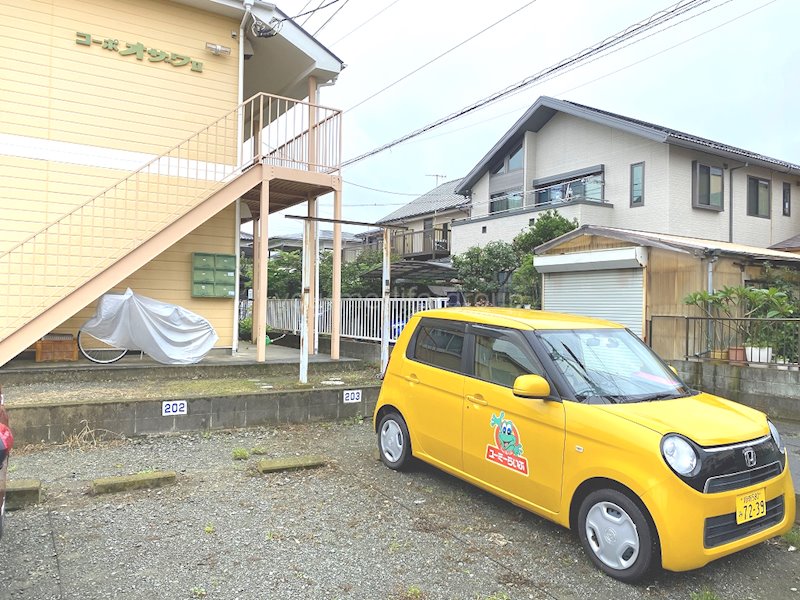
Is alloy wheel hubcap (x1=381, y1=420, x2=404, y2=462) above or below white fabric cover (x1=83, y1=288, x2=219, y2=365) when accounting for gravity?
below

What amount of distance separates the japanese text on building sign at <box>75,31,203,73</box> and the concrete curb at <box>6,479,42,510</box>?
8.06 metres

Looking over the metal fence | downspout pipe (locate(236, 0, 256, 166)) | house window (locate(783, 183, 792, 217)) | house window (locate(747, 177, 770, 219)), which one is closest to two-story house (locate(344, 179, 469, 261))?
house window (locate(747, 177, 770, 219))

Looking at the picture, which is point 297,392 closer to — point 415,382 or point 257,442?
point 257,442

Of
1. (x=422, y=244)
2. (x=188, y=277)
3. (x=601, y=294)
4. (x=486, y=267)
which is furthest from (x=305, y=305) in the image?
(x=422, y=244)

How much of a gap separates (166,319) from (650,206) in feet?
45.2

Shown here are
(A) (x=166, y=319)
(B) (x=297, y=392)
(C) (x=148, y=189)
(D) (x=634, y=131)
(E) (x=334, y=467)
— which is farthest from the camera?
(D) (x=634, y=131)

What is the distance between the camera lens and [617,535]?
3330mm

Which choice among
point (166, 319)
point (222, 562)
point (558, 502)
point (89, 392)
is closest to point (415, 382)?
point (558, 502)

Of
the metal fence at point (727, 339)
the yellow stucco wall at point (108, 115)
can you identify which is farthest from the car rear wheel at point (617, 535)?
the yellow stucco wall at point (108, 115)

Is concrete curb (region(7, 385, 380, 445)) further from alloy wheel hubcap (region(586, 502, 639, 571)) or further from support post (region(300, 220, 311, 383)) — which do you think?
alloy wheel hubcap (region(586, 502, 639, 571))

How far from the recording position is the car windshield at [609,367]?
381 cm

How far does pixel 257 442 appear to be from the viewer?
6223 mm

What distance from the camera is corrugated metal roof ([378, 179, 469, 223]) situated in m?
26.9

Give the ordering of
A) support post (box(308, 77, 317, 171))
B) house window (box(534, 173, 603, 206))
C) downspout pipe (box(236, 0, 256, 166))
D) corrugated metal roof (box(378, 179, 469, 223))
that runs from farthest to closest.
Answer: corrugated metal roof (box(378, 179, 469, 223)) < house window (box(534, 173, 603, 206)) < support post (box(308, 77, 317, 171)) < downspout pipe (box(236, 0, 256, 166))
